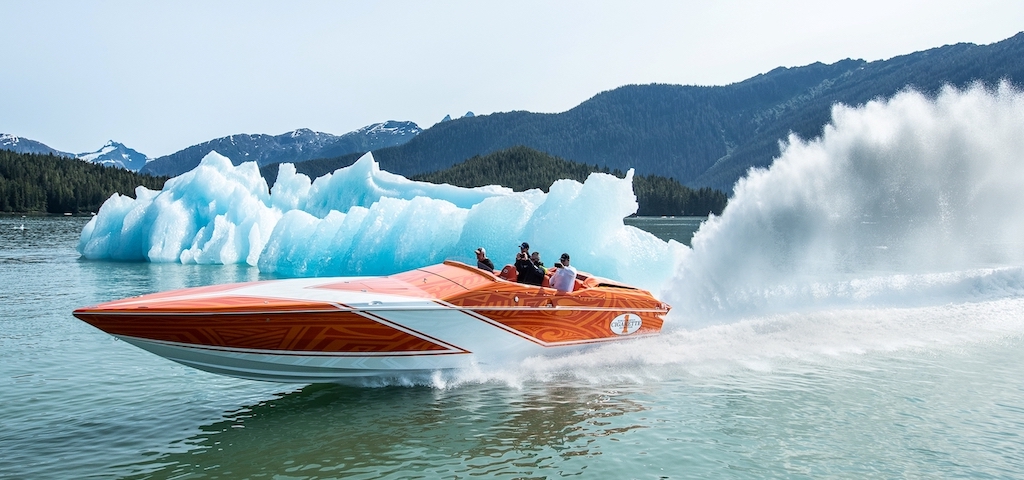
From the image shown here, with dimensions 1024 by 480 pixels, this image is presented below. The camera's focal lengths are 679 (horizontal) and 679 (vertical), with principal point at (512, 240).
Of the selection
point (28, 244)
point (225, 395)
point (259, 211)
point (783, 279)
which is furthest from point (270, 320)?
point (28, 244)

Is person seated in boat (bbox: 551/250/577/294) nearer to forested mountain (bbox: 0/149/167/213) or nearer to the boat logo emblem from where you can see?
the boat logo emblem

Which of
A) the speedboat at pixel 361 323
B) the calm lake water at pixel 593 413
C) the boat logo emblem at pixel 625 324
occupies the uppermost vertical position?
the speedboat at pixel 361 323

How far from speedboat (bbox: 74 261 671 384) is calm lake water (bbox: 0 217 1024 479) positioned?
50cm

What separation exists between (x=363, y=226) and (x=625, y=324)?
17.4 meters

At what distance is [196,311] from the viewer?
8961 millimetres

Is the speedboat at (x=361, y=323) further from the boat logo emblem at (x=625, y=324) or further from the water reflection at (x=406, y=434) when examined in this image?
the water reflection at (x=406, y=434)

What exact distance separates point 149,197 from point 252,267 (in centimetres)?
1058

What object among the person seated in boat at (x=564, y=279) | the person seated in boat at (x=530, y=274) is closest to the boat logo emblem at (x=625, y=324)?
the person seated in boat at (x=564, y=279)

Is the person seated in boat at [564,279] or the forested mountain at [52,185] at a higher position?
the forested mountain at [52,185]

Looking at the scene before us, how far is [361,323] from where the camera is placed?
31.5 ft

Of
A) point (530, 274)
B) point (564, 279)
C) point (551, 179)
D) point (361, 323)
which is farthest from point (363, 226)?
point (551, 179)

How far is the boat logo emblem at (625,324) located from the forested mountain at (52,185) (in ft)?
419

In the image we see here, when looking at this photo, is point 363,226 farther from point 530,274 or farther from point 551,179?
point 551,179

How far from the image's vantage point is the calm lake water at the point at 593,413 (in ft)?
25.3
